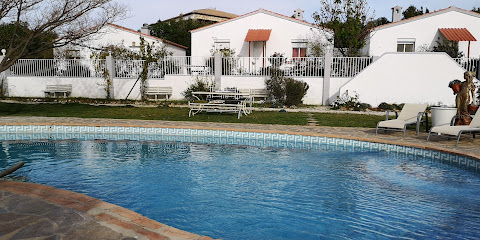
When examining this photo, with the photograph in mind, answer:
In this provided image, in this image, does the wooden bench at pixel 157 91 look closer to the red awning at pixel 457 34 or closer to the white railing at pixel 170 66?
the white railing at pixel 170 66

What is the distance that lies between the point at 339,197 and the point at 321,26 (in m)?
18.5

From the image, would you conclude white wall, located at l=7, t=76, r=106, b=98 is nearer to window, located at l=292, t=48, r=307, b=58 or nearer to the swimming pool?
→ the swimming pool

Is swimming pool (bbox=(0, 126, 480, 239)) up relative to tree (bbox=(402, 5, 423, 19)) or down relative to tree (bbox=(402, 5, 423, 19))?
down

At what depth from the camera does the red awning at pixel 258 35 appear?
23953 millimetres

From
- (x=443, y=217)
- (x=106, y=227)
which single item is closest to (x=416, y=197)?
(x=443, y=217)

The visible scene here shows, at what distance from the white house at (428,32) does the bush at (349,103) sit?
24.8 feet

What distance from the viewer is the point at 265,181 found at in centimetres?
631

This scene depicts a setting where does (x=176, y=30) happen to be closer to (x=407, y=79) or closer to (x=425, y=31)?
(x=425, y=31)

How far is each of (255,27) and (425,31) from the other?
1016 cm

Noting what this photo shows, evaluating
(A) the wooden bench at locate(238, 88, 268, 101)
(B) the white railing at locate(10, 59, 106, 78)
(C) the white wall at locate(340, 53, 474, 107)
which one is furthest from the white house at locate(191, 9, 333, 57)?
(B) the white railing at locate(10, 59, 106, 78)

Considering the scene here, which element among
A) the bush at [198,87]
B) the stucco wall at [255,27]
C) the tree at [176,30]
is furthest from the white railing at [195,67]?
the tree at [176,30]

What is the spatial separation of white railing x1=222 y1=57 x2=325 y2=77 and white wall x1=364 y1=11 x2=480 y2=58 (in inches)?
248

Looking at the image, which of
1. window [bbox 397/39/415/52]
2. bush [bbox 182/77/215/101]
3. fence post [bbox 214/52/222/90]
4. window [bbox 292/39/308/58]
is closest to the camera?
bush [bbox 182/77/215/101]

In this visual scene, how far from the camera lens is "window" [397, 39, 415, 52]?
75.5 ft
